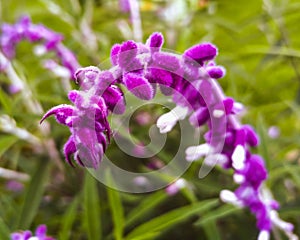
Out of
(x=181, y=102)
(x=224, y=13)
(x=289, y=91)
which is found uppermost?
(x=224, y=13)

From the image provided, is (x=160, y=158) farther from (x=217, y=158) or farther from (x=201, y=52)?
(x=201, y=52)

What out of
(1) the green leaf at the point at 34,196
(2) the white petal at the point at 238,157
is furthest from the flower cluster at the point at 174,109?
(1) the green leaf at the point at 34,196

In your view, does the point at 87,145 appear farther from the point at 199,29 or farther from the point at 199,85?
the point at 199,29

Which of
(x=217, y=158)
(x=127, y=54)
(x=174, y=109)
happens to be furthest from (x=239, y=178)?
(x=127, y=54)

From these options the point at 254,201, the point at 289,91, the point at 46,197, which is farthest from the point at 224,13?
the point at 254,201

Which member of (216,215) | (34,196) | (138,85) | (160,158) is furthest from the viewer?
(160,158)

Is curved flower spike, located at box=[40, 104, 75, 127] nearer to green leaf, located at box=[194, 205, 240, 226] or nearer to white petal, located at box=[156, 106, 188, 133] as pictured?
white petal, located at box=[156, 106, 188, 133]
